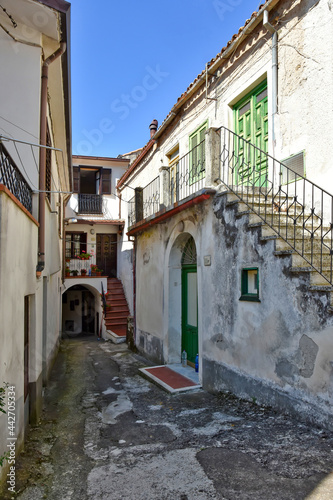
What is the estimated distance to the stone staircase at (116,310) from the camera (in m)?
15.6

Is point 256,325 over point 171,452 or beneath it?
over

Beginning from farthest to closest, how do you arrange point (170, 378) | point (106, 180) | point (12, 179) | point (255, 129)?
1. point (106, 180)
2. point (255, 129)
3. point (170, 378)
4. point (12, 179)

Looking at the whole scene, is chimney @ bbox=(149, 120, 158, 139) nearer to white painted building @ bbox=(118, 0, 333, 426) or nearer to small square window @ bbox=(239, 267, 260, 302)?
white painted building @ bbox=(118, 0, 333, 426)

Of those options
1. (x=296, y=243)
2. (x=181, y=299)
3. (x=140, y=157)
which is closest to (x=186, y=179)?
(x=181, y=299)

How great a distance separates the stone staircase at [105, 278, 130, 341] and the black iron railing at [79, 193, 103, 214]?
4186mm

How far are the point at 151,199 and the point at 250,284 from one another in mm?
5981

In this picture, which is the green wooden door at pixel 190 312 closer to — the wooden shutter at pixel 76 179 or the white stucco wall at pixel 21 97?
the white stucco wall at pixel 21 97

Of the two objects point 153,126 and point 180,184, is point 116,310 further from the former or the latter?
point 180,184

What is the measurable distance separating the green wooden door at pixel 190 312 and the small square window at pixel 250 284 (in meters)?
2.46

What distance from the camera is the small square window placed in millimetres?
5417

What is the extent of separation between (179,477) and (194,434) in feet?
3.51

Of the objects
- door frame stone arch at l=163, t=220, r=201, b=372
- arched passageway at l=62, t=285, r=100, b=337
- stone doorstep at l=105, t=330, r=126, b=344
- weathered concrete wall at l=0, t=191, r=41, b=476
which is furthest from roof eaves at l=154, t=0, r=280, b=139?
arched passageway at l=62, t=285, r=100, b=337

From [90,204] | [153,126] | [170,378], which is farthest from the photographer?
[90,204]

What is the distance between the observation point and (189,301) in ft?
27.7
